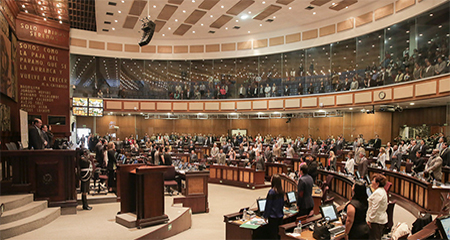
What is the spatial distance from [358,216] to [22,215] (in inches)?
205

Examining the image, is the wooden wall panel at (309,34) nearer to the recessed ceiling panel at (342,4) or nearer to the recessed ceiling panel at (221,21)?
the recessed ceiling panel at (342,4)

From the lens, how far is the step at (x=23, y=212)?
4484 millimetres

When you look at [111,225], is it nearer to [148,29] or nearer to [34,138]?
[34,138]

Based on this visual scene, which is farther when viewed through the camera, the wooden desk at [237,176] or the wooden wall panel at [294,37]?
the wooden wall panel at [294,37]

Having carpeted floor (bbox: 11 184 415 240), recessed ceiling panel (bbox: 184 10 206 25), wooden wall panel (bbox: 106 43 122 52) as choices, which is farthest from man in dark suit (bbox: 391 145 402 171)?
wooden wall panel (bbox: 106 43 122 52)

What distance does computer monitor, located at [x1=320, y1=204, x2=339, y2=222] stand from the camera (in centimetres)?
450

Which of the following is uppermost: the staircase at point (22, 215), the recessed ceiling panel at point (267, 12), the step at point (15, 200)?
the recessed ceiling panel at point (267, 12)

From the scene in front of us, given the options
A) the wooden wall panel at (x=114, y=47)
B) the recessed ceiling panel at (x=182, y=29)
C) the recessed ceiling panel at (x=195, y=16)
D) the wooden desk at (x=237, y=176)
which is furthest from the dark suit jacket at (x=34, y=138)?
the wooden wall panel at (x=114, y=47)

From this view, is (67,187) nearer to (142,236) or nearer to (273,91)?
(142,236)

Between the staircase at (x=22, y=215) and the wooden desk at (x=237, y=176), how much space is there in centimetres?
767

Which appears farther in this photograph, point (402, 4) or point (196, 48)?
point (196, 48)

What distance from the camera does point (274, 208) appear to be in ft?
14.3

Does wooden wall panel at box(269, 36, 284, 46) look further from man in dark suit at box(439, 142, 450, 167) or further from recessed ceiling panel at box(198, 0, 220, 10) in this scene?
man in dark suit at box(439, 142, 450, 167)

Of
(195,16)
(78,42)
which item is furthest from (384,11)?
(78,42)
